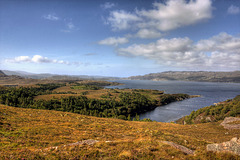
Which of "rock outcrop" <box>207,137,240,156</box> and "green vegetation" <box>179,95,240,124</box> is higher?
"rock outcrop" <box>207,137,240,156</box>

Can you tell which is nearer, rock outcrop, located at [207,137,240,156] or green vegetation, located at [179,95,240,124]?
rock outcrop, located at [207,137,240,156]

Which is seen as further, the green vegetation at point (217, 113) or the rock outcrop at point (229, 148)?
the green vegetation at point (217, 113)

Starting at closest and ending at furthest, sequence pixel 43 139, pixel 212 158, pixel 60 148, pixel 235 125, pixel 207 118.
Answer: pixel 212 158
pixel 60 148
pixel 43 139
pixel 235 125
pixel 207 118

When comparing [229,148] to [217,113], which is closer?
[229,148]

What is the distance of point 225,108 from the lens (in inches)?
3263

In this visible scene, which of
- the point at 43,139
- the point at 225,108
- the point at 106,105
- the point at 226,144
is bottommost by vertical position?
the point at 106,105

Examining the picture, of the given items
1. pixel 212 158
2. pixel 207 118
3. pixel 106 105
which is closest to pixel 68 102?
pixel 106 105

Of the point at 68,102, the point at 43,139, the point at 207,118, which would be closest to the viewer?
the point at 43,139

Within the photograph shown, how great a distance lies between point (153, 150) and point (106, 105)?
13337 centimetres

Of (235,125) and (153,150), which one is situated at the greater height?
(153,150)

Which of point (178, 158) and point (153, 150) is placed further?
point (153, 150)

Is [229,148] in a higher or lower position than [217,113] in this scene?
higher

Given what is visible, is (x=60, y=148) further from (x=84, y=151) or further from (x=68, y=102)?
(x=68, y=102)

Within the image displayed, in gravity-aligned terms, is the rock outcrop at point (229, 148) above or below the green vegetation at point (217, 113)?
above
